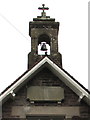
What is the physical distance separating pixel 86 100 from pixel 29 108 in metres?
2.34

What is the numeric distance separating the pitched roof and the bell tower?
2363mm

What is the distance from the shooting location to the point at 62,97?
16.0 metres

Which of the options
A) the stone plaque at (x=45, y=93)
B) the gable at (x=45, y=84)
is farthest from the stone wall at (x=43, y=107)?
the stone plaque at (x=45, y=93)

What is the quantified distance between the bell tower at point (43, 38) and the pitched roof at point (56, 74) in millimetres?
2363

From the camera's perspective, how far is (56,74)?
1664cm

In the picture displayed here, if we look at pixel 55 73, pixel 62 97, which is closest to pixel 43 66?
pixel 55 73

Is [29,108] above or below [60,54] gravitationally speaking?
below

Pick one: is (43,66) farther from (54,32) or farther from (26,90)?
(54,32)

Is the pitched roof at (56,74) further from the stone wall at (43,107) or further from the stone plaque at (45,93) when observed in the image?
the stone plaque at (45,93)

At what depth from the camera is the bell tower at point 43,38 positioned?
1909cm

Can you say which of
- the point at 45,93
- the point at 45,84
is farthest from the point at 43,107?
the point at 45,84

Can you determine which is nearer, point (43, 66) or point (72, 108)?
point (72, 108)

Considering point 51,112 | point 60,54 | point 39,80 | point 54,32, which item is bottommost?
point 51,112

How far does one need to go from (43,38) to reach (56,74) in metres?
3.98
